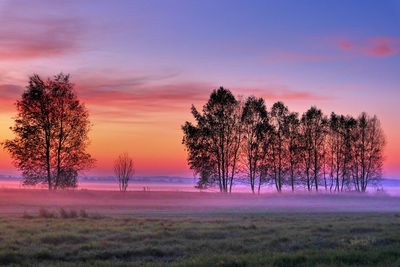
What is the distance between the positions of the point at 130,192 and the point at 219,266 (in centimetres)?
4663

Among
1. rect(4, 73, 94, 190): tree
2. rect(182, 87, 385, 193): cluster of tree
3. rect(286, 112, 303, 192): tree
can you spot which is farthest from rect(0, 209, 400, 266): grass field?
rect(286, 112, 303, 192): tree

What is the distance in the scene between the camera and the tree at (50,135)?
2181 inches

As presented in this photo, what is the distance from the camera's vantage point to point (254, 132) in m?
71.2

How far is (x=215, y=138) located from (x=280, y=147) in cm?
1143

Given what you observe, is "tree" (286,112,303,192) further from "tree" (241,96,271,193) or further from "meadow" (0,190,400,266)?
"meadow" (0,190,400,266)

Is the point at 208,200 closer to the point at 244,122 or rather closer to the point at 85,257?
the point at 244,122

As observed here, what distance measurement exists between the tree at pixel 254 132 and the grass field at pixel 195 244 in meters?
43.6

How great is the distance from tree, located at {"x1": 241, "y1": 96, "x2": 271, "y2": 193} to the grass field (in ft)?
143

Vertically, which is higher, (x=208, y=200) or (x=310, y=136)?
(x=310, y=136)

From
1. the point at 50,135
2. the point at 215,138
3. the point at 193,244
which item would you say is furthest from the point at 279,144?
the point at 193,244

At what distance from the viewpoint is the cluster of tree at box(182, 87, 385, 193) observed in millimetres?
69188

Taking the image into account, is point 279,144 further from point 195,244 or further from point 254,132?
point 195,244

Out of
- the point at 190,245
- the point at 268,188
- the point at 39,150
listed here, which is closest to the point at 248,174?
the point at 268,188

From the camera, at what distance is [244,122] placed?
7075cm
